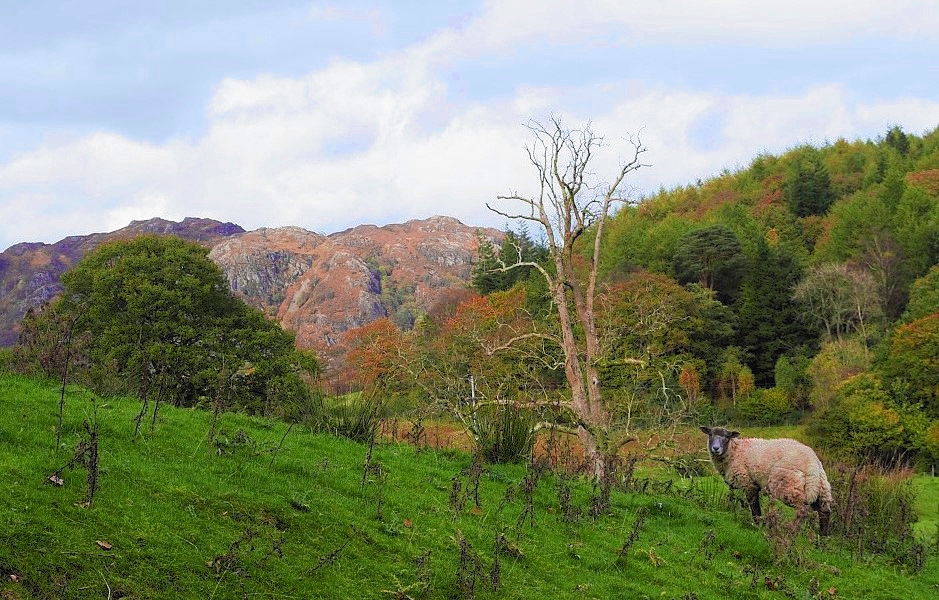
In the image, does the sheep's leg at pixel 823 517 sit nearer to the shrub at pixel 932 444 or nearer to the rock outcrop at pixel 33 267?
the shrub at pixel 932 444

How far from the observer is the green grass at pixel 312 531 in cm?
479

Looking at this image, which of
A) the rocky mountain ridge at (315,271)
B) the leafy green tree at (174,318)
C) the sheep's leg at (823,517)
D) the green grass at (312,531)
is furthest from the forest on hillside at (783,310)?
the rocky mountain ridge at (315,271)

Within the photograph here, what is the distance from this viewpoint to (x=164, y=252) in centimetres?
2936

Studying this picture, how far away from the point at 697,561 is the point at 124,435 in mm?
6529

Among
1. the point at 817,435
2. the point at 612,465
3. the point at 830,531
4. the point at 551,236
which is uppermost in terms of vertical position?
the point at 551,236

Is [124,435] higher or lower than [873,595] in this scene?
higher

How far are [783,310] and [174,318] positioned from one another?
45506mm

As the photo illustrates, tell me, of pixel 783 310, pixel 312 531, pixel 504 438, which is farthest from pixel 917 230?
pixel 312 531

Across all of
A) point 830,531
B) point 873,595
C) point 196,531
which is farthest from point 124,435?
point 830,531

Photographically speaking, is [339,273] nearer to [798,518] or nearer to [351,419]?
[351,419]

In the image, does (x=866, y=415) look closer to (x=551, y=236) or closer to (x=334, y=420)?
(x=551, y=236)

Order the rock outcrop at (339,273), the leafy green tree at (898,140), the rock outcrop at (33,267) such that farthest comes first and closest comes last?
the rock outcrop at (339,273) < the rock outcrop at (33,267) < the leafy green tree at (898,140)

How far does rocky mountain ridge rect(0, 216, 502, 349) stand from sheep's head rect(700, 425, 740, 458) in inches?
3994

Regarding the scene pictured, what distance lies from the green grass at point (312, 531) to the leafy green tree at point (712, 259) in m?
51.9
